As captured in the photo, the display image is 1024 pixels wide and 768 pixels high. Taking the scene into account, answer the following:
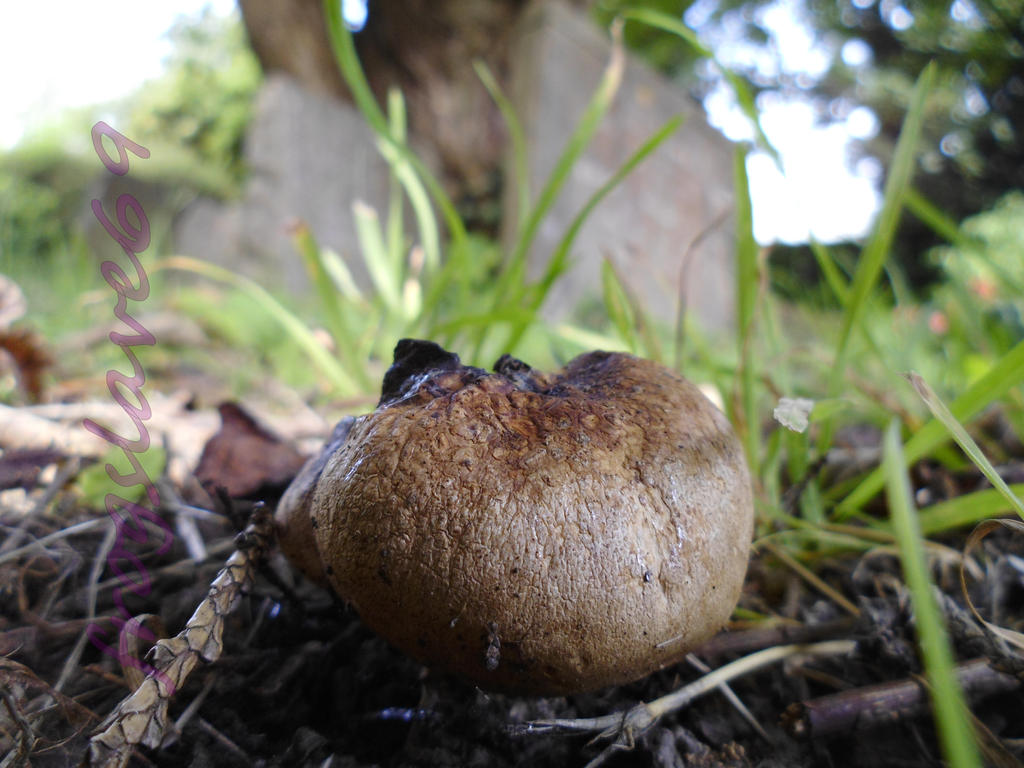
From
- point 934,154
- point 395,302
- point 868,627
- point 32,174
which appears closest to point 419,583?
point 868,627

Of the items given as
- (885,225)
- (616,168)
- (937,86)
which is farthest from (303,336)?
(937,86)

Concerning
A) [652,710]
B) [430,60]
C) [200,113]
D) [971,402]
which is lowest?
[652,710]

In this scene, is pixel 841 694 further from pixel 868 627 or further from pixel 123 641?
pixel 123 641

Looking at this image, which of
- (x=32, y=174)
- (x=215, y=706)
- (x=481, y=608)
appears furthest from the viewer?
(x=32, y=174)

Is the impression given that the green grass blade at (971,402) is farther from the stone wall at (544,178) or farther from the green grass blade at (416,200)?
the stone wall at (544,178)

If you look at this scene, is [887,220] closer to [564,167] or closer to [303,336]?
[564,167]

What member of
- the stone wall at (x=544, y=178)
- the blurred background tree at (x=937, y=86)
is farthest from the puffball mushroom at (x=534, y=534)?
the blurred background tree at (x=937, y=86)
